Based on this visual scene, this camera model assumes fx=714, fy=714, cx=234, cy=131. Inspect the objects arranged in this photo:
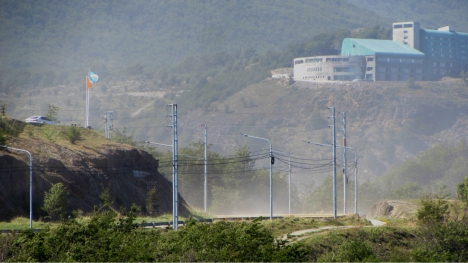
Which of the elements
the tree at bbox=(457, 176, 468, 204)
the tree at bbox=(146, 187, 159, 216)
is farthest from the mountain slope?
the tree at bbox=(457, 176, 468, 204)

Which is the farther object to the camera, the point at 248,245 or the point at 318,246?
the point at 318,246

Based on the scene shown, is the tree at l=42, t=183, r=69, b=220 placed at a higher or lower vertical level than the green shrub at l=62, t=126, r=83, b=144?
lower

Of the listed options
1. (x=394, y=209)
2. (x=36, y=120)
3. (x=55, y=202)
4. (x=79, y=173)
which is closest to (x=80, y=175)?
(x=79, y=173)

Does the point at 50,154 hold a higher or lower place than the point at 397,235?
higher

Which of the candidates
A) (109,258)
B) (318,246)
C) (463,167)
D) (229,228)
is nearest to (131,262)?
(109,258)

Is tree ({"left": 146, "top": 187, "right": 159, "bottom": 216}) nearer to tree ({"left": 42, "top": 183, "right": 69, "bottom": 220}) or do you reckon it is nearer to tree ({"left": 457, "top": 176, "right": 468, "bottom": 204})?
tree ({"left": 42, "top": 183, "right": 69, "bottom": 220})

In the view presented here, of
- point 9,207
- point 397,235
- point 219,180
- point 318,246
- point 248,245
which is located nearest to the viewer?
point 248,245

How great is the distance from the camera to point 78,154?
229ft

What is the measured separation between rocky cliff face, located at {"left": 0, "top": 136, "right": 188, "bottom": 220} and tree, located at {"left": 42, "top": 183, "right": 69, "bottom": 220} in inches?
59.9

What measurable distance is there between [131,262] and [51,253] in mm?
4506

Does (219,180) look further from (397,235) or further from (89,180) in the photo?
(397,235)

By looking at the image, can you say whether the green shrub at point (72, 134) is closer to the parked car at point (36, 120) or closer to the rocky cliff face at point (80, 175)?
the rocky cliff face at point (80, 175)

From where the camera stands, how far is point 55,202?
5822 cm

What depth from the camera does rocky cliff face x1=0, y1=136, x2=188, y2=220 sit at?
197 feet
